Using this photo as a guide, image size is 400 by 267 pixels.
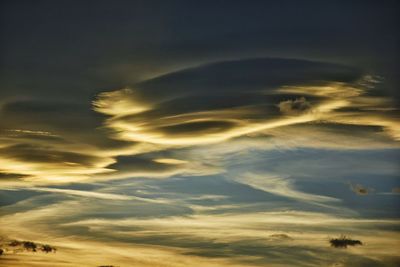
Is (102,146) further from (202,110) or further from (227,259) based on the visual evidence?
(227,259)

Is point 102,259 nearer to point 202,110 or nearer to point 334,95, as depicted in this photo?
point 202,110

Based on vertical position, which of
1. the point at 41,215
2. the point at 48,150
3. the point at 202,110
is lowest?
the point at 41,215

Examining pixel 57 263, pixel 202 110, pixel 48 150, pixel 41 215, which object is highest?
pixel 202 110

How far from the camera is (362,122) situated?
7.39 meters

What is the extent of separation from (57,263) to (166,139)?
2482 mm

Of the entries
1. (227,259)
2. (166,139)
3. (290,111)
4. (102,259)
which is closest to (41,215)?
(102,259)

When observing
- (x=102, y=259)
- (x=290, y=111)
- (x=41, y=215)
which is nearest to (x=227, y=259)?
(x=102, y=259)

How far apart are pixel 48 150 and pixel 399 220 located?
4800mm

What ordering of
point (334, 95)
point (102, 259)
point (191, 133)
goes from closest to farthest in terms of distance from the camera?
point (334, 95), point (191, 133), point (102, 259)

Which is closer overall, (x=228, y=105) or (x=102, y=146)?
(x=228, y=105)

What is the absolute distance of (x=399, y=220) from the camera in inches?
282

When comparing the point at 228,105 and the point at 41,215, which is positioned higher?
the point at 228,105

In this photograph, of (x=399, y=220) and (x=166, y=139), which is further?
(x=166, y=139)

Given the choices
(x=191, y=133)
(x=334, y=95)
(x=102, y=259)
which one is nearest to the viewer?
(x=334, y=95)
